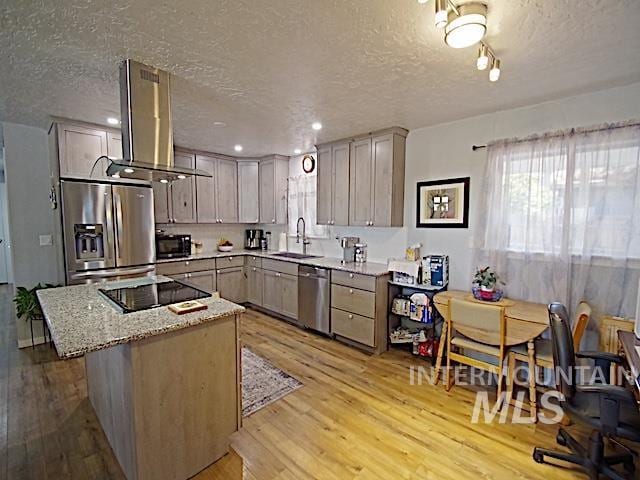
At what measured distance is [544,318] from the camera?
246cm

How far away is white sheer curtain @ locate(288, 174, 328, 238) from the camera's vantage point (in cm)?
498

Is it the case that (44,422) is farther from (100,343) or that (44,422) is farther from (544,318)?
(544,318)

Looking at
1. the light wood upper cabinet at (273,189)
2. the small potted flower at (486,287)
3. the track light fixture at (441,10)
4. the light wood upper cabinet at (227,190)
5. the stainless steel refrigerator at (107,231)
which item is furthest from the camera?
the light wood upper cabinet at (273,189)

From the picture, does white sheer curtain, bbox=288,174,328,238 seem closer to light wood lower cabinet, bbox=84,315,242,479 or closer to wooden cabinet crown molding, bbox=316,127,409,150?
wooden cabinet crown molding, bbox=316,127,409,150

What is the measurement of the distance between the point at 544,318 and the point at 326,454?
6.47ft

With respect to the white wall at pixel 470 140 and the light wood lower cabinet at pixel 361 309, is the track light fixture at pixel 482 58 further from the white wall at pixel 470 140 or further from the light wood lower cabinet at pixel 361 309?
the light wood lower cabinet at pixel 361 309

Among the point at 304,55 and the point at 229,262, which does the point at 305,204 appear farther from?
the point at 304,55

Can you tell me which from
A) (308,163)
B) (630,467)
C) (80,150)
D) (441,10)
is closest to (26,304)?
(80,150)

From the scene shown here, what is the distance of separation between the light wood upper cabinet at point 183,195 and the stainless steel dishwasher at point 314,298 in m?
2.00

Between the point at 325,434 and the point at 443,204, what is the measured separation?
103 inches

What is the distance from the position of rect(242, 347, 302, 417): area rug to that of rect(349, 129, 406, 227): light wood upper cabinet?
6.70 feet

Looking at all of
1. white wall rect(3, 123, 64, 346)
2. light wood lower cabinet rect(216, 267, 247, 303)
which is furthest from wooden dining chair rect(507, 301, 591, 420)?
white wall rect(3, 123, 64, 346)

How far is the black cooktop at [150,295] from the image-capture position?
2.05 metres

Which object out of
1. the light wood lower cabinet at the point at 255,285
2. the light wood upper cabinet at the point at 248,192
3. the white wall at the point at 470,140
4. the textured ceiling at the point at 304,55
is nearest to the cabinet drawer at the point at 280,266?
the light wood lower cabinet at the point at 255,285
